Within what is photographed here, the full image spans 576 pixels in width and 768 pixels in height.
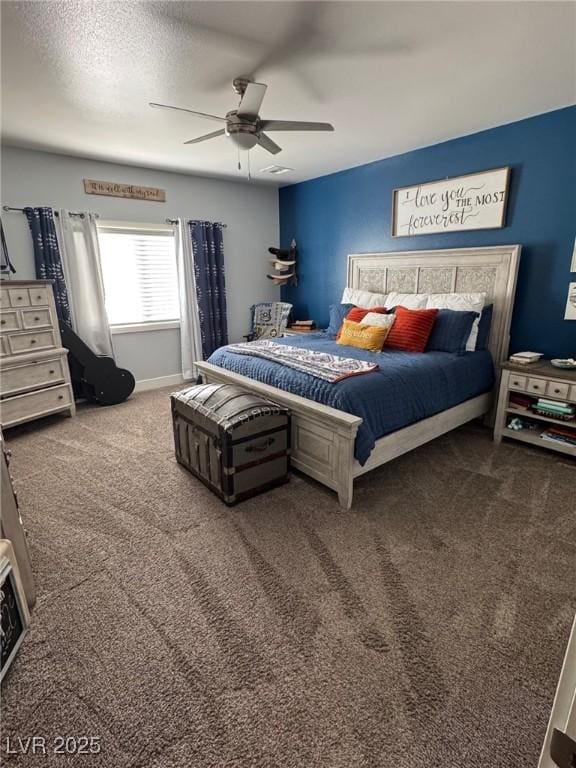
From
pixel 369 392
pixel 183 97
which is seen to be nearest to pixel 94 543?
pixel 369 392

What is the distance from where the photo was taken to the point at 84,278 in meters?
4.07

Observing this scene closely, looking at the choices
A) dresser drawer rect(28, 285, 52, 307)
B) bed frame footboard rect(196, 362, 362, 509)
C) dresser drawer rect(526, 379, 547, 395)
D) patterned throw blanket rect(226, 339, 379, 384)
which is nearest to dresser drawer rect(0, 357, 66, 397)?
dresser drawer rect(28, 285, 52, 307)

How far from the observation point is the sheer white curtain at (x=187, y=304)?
4625 mm

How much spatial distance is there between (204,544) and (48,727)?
2.98 feet

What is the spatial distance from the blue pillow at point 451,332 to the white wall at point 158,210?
2945 millimetres

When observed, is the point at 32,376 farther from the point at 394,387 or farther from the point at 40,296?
the point at 394,387

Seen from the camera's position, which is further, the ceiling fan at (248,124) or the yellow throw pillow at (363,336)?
the yellow throw pillow at (363,336)

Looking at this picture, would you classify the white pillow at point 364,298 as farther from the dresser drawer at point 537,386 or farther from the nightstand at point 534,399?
the dresser drawer at point 537,386

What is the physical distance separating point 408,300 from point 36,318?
3.44 meters

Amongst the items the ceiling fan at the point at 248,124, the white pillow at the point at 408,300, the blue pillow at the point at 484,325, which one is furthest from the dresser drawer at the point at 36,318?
the blue pillow at the point at 484,325

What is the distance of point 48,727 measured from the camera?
121cm

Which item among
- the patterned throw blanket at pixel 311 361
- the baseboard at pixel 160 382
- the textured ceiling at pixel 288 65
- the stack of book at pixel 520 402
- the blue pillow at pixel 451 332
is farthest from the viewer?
the baseboard at pixel 160 382

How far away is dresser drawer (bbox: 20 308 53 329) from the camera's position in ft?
10.9

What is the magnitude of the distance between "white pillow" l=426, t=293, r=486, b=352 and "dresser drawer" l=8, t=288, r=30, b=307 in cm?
358
